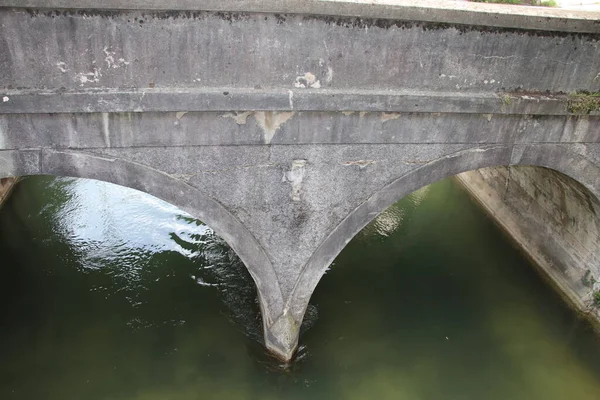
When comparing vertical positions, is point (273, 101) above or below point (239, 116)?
above

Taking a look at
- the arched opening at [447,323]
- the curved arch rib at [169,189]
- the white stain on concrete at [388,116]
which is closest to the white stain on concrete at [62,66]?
the curved arch rib at [169,189]

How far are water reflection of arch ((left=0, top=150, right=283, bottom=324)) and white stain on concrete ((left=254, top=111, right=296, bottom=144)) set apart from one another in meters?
0.80

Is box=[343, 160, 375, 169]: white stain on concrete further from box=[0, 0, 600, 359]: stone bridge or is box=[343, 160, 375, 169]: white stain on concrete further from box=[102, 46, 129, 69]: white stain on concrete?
box=[102, 46, 129, 69]: white stain on concrete

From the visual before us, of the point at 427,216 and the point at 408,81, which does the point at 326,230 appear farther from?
the point at 427,216

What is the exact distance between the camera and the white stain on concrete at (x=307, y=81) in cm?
413

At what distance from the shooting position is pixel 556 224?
23.9 ft

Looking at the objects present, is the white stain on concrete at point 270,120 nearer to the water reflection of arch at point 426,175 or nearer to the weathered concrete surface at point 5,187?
the water reflection of arch at point 426,175

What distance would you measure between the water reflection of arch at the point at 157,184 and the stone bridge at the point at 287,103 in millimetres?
13

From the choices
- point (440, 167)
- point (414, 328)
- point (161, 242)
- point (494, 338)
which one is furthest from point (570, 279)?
point (161, 242)

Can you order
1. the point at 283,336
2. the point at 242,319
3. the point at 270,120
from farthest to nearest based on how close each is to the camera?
the point at 242,319
the point at 283,336
the point at 270,120

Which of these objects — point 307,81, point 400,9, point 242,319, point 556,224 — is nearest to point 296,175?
point 307,81

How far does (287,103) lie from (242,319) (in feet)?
10.4

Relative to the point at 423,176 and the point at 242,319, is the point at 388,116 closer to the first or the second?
the point at 423,176

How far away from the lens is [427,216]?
8945 mm
